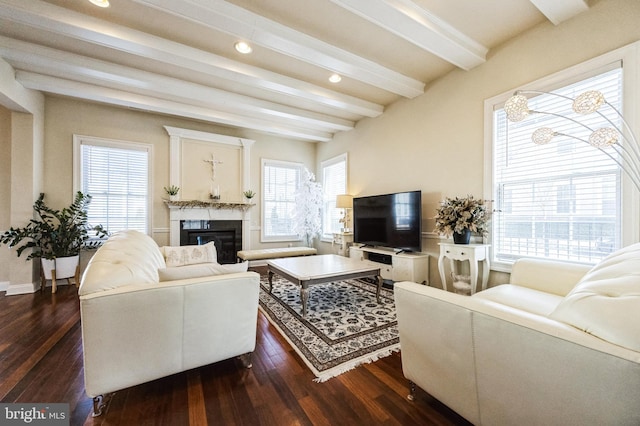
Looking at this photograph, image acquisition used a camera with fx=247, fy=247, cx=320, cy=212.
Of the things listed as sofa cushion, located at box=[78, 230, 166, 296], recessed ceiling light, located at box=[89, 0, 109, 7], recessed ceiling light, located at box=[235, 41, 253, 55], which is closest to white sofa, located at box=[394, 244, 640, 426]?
sofa cushion, located at box=[78, 230, 166, 296]

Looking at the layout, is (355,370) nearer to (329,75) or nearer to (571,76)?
(571,76)

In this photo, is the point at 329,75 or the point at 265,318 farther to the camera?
the point at 329,75

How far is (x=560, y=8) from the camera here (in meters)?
2.19

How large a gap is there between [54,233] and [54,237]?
59mm

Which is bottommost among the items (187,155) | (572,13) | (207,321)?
(207,321)

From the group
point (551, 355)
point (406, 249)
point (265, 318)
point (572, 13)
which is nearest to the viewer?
point (551, 355)

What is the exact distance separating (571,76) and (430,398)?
304 cm

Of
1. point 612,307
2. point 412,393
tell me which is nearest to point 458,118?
point 612,307

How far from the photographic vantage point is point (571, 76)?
2.30 m

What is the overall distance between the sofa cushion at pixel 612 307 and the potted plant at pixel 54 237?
550 centimetres

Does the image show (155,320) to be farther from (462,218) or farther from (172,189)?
(172,189)

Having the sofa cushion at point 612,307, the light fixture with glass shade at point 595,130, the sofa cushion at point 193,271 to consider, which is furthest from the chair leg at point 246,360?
the light fixture with glass shade at point 595,130

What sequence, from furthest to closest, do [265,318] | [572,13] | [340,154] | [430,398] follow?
[340,154] < [265,318] < [572,13] < [430,398]

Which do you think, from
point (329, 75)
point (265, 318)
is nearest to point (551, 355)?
point (265, 318)
